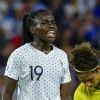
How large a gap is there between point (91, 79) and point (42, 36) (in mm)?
733

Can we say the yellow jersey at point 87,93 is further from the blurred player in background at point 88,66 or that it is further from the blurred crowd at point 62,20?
the blurred crowd at point 62,20

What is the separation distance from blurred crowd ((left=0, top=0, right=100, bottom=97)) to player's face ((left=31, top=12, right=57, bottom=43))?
468 cm

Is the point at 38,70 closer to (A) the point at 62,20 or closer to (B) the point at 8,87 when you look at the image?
(B) the point at 8,87

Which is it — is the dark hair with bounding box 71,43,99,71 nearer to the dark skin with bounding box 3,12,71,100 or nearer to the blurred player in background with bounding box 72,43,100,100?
the blurred player in background with bounding box 72,43,100,100

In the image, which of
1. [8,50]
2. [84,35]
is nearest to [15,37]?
[8,50]

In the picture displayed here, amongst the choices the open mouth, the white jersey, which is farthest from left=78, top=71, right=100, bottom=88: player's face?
the open mouth

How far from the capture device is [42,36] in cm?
507

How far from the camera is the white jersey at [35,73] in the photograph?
195 inches

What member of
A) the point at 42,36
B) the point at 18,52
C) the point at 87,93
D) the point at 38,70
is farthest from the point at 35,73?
the point at 87,93

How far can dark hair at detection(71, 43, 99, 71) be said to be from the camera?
15.0ft

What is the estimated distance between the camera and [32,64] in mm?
4973

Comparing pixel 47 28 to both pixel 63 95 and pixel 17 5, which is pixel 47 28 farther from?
pixel 17 5

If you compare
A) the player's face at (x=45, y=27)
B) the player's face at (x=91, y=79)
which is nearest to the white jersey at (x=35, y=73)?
the player's face at (x=45, y=27)

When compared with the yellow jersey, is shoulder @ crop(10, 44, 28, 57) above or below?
above
